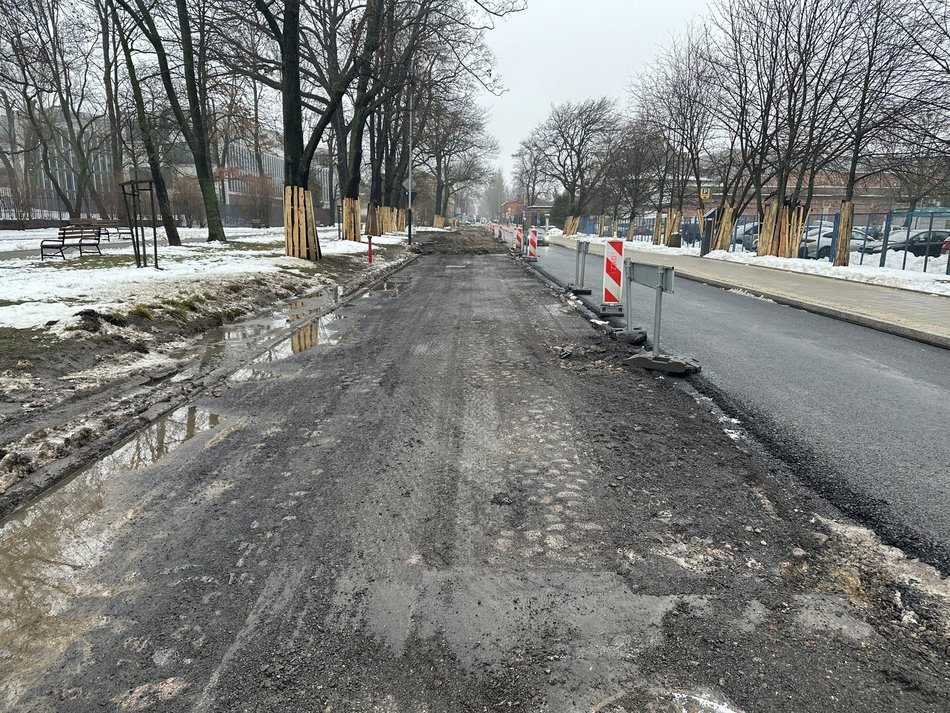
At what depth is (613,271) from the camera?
370 inches

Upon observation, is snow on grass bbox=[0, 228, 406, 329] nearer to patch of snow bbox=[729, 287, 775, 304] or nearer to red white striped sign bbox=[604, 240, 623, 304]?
red white striped sign bbox=[604, 240, 623, 304]

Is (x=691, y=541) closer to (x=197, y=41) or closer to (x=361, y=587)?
(x=361, y=587)

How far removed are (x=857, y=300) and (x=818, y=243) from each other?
16235 mm

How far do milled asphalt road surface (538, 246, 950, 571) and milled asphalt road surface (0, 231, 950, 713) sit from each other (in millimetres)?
392

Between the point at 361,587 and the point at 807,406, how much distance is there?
13.7ft

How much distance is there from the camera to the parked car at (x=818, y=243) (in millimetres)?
26266

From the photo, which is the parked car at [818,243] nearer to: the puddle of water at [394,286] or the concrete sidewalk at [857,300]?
the concrete sidewalk at [857,300]

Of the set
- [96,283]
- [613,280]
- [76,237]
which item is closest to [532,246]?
[613,280]

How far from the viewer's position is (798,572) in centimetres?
258

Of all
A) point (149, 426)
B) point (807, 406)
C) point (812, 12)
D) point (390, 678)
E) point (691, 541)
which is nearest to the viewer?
point (390, 678)

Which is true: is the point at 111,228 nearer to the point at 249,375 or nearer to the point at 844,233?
the point at 249,375

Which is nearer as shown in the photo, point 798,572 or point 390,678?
point 390,678

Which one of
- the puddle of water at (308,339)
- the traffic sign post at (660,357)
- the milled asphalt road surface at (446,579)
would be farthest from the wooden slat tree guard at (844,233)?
the milled asphalt road surface at (446,579)

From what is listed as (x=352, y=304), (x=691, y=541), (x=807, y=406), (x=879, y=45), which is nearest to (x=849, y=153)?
(x=879, y=45)
